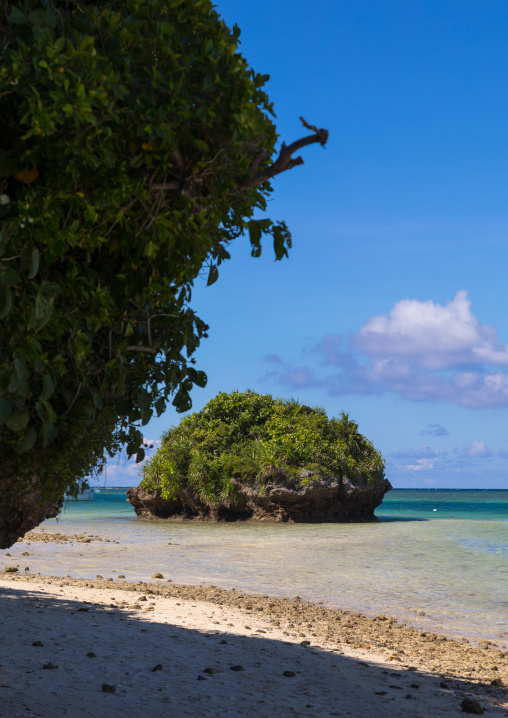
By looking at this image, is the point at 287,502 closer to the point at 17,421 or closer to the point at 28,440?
the point at 28,440

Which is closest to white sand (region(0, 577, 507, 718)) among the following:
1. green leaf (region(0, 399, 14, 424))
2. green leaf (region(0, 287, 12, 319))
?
green leaf (region(0, 399, 14, 424))

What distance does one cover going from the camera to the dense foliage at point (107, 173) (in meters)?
3.49

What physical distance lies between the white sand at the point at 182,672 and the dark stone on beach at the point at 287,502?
21266mm

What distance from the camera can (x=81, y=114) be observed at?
131 inches

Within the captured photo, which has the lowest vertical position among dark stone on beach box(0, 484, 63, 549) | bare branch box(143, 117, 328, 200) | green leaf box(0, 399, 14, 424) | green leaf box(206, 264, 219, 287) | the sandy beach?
the sandy beach

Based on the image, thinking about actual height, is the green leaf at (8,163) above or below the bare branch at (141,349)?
above

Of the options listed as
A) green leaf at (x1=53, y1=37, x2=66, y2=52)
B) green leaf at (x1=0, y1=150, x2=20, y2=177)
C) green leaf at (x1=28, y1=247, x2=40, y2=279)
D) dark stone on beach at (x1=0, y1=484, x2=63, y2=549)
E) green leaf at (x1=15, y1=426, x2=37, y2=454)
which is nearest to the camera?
green leaf at (x1=53, y1=37, x2=66, y2=52)

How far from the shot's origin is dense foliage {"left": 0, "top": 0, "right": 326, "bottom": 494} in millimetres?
3490


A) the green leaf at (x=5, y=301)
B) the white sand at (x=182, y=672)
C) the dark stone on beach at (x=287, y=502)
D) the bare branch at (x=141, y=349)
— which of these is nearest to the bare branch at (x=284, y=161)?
the bare branch at (x=141, y=349)

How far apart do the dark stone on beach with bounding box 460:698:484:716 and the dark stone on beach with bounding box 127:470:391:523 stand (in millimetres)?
24788

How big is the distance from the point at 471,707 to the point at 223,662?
282cm

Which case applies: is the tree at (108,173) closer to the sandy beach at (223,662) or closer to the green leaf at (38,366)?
the green leaf at (38,366)

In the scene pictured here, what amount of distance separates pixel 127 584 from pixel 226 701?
833 cm

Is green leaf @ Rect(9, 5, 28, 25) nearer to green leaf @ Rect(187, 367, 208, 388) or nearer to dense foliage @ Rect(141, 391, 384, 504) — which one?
green leaf @ Rect(187, 367, 208, 388)
